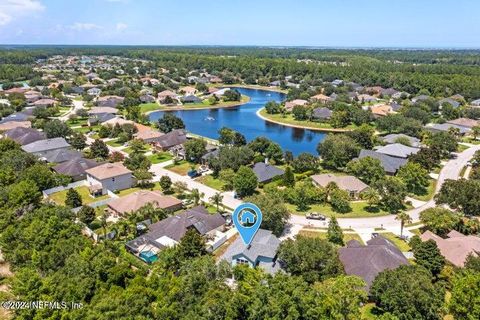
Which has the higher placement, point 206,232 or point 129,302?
point 129,302

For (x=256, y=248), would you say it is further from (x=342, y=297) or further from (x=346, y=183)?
(x=346, y=183)

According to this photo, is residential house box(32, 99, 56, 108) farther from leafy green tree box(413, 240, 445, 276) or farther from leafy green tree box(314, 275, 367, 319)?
leafy green tree box(413, 240, 445, 276)

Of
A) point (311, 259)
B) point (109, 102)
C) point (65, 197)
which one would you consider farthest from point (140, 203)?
point (109, 102)

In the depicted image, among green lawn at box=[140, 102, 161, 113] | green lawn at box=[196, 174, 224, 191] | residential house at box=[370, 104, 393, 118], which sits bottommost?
green lawn at box=[140, 102, 161, 113]

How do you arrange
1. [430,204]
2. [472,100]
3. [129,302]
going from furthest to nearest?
[472,100], [430,204], [129,302]

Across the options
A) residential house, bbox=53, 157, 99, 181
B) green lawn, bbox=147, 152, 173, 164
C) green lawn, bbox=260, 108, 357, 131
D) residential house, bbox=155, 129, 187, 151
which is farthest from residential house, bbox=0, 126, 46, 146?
green lawn, bbox=260, 108, 357, 131

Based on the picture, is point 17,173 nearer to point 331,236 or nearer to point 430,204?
point 331,236

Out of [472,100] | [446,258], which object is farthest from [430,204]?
[472,100]
